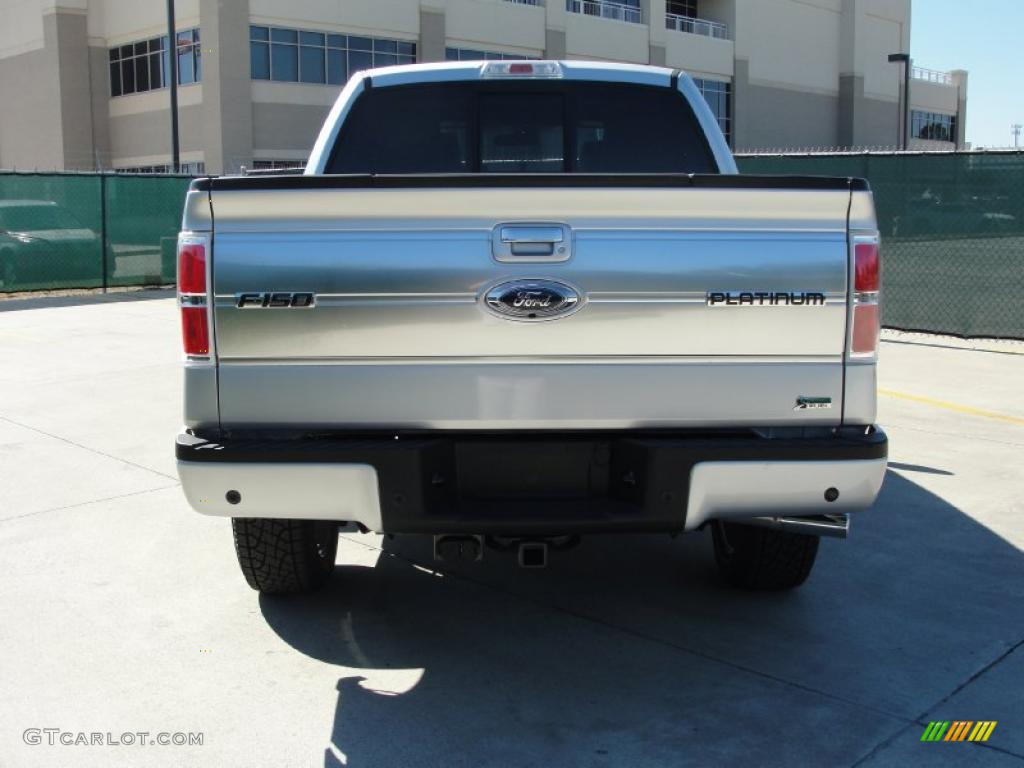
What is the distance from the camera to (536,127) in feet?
18.6

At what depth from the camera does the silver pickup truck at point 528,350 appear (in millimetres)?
3609

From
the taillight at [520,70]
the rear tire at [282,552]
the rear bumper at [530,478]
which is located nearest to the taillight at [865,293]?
the rear bumper at [530,478]

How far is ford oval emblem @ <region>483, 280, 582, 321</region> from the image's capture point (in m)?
3.61

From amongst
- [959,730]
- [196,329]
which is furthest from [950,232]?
[196,329]

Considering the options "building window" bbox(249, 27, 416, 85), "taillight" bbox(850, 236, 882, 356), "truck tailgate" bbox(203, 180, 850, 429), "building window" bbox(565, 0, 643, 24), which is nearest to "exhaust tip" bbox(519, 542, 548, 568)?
"truck tailgate" bbox(203, 180, 850, 429)

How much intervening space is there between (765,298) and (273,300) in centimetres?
157

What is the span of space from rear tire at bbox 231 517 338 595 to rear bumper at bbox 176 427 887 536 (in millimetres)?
717

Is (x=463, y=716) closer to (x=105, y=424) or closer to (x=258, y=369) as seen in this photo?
(x=258, y=369)

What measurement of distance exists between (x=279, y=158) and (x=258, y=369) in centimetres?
3509

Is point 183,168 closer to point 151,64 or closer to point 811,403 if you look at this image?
point 151,64

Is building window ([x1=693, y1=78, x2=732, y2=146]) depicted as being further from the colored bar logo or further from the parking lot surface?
the colored bar logo

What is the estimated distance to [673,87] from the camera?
223 inches

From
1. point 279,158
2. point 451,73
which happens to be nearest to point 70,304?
point 451,73

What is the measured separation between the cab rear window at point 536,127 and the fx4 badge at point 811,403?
2.11 m
